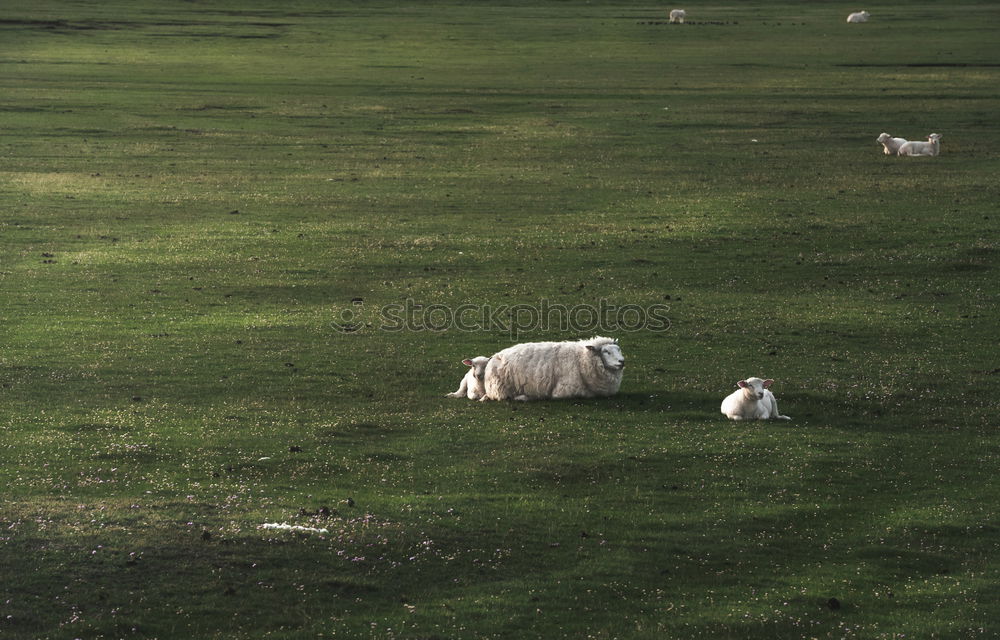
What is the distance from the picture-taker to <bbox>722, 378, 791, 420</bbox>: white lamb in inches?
725

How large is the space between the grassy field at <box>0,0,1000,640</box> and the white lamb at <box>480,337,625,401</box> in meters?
0.34

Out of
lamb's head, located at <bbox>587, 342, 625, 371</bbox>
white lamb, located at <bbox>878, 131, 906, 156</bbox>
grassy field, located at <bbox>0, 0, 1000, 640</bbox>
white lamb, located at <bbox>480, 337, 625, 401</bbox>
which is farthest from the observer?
white lamb, located at <bbox>878, 131, 906, 156</bbox>

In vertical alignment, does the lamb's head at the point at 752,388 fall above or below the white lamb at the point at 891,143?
below

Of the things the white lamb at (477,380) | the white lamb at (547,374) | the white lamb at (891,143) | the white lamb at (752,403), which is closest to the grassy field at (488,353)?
the white lamb at (547,374)

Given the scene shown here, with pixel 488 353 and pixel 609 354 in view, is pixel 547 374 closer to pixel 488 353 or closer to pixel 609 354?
pixel 609 354

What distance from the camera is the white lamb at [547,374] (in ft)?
64.7

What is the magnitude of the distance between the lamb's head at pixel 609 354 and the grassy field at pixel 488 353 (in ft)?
2.25

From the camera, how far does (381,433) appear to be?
18.3 meters

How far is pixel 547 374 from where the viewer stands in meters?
19.8

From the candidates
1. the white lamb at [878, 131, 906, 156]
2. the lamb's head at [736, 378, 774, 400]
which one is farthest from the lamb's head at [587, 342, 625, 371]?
the white lamb at [878, 131, 906, 156]

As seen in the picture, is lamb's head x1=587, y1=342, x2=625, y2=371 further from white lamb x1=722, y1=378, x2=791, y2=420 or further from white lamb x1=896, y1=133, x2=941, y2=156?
white lamb x1=896, y1=133, x2=941, y2=156

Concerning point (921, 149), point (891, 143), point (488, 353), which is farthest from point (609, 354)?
point (891, 143)

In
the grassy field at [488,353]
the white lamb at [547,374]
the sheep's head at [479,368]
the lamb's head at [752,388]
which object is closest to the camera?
the grassy field at [488,353]

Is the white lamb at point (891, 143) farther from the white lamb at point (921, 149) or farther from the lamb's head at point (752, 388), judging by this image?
the lamb's head at point (752, 388)
